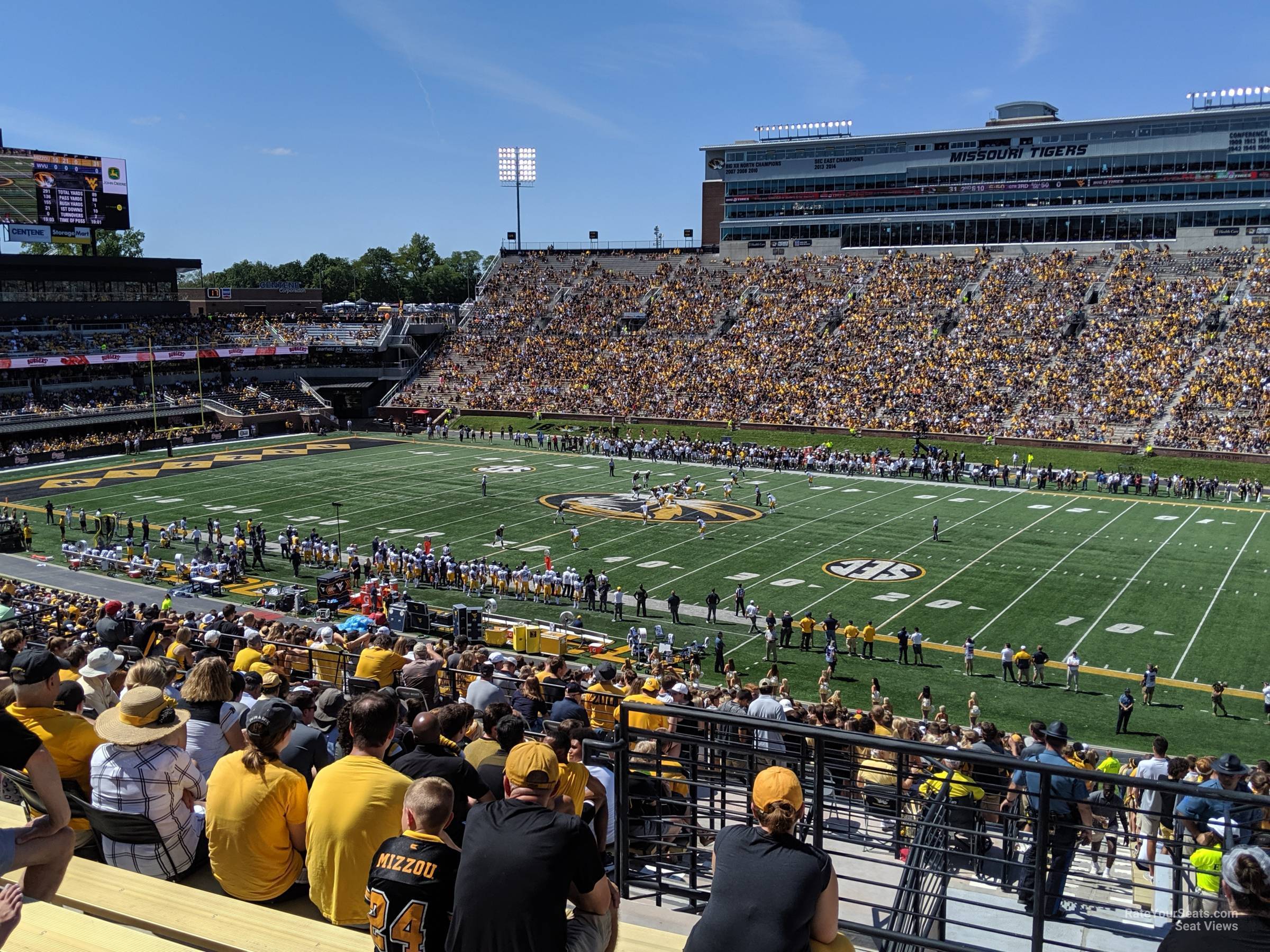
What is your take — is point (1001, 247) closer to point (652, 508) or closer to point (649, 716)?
point (652, 508)

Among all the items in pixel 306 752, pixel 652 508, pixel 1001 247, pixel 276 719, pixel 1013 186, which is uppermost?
pixel 1013 186

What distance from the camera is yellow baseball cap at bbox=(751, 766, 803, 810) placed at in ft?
13.4

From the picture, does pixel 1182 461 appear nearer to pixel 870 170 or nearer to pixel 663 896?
pixel 870 170

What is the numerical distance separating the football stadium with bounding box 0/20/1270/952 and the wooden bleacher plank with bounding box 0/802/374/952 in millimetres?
30

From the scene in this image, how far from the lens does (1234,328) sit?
184 ft

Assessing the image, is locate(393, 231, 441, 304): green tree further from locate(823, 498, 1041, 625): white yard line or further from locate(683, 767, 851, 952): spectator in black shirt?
locate(683, 767, 851, 952): spectator in black shirt

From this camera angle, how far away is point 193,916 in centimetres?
473

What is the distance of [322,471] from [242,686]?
1702 inches

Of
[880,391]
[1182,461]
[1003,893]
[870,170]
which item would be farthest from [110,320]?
[1003,893]

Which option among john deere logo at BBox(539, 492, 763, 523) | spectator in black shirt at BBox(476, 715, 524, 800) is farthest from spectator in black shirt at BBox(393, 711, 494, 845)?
john deere logo at BBox(539, 492, 763, 523)

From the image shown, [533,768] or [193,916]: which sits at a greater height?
[533,768]

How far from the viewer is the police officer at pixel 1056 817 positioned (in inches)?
232

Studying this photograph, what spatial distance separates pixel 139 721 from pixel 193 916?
53.5 inches

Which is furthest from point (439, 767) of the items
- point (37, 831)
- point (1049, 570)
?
point (1049, 570)
